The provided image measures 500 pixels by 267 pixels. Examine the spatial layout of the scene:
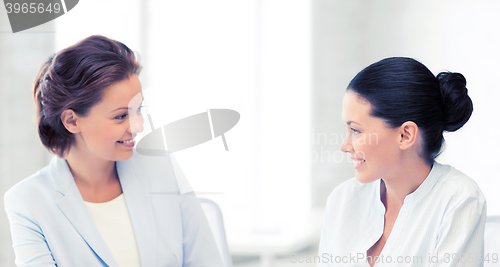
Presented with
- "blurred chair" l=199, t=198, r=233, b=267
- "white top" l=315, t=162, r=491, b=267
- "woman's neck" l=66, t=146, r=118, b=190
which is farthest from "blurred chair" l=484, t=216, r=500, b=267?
"woman's neck" l=66, t=146, r=118, b=190

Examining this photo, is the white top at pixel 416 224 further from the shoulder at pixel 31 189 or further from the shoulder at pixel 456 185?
the shoulder at pixel 31 189

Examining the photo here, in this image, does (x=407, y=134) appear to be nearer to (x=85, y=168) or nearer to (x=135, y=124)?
(x=135, y=124)

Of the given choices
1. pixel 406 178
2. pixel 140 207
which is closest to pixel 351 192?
pixel 406 178

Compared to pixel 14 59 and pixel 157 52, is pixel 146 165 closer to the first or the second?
pixel 157 52

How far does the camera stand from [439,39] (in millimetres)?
1082

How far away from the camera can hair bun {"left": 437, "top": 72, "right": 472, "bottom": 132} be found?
0.90m

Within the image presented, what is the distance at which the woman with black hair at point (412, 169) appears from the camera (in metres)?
0.85

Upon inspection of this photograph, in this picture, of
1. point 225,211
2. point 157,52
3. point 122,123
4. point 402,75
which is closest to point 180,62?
point 157,52

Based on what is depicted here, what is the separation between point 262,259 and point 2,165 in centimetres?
86

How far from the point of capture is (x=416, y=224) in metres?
0.92

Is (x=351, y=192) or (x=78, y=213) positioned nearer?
(x=78, y=213)

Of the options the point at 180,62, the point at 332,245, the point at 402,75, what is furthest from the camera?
the point at 180,62

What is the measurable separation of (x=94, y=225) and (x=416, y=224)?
787mm

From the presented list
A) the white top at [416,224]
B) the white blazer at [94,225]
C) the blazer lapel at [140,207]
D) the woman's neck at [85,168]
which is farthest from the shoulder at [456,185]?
the woman's neck at [85,168]
